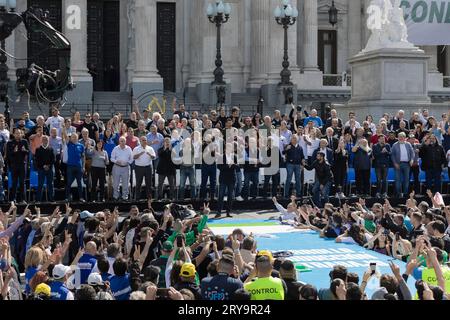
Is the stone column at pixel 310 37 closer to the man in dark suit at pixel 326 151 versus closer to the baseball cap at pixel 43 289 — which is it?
the man in dark suit at pixel 326 151

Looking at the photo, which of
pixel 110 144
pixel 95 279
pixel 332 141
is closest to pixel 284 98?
pixel 332 141

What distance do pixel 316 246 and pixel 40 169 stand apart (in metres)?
7.15

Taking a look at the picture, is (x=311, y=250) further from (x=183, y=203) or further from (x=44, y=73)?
(x=44, y=73)

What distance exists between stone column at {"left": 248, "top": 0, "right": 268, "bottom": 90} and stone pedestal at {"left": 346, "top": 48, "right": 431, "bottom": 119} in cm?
1272

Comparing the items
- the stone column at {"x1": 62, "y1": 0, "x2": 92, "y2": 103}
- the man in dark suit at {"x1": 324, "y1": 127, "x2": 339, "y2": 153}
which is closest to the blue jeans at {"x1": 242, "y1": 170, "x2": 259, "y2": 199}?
the man in dark suit at {"x1": 324, "y1": 127, "x2": 339, "y2": 153}

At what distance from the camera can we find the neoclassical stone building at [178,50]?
3622 cm

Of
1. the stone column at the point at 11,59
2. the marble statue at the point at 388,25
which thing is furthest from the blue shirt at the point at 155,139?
the stone column at the point at 11,59

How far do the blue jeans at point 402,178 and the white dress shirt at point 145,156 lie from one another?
6.63 meters

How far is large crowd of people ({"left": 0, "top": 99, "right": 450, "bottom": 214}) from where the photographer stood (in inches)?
803

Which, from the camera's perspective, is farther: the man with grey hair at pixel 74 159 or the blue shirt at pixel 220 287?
the man with grey hair at pixel 74 159

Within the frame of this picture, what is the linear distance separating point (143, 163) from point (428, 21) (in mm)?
22494

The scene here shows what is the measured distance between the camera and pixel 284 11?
32656 millimetres
